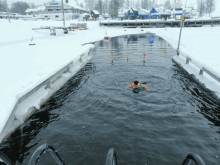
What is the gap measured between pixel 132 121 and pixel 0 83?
21.7 ft

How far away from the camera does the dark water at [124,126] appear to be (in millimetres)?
5008

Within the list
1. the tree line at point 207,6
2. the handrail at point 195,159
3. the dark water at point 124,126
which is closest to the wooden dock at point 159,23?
the tree line at point 207,6

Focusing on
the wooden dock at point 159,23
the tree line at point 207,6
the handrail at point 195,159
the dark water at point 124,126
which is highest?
the tree line at point 207,6

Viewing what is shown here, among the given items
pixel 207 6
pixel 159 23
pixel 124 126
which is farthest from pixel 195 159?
pixel 207 6

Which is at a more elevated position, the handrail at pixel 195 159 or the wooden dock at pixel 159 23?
the wooden dock at pixel 159 23

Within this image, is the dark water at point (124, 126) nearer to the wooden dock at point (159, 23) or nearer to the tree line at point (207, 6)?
the wooden dock at point (159, 23)

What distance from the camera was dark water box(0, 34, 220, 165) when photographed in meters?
5.01

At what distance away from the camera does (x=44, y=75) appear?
29.2 feet

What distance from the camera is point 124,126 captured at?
6.34 meters

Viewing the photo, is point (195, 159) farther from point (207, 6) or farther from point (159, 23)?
point (207, 6)

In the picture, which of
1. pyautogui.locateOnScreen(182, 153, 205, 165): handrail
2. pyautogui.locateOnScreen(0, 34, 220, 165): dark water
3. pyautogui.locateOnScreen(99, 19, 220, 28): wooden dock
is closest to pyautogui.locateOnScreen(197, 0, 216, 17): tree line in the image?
pyautogui.locateOnScreen(99, 19, 220, 28): wooden dock

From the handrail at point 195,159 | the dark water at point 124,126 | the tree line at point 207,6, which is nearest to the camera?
the handrail at point 195,159

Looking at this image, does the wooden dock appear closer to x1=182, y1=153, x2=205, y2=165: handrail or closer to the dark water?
the dark water

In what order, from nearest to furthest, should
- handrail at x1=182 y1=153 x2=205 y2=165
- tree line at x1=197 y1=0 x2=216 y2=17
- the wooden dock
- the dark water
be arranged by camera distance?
handrail at x1=182 y1=153 x2=205 y2=165
the dark water
the wooden dock
tree line at x1=197 y1=0 x2=216 y2=17
